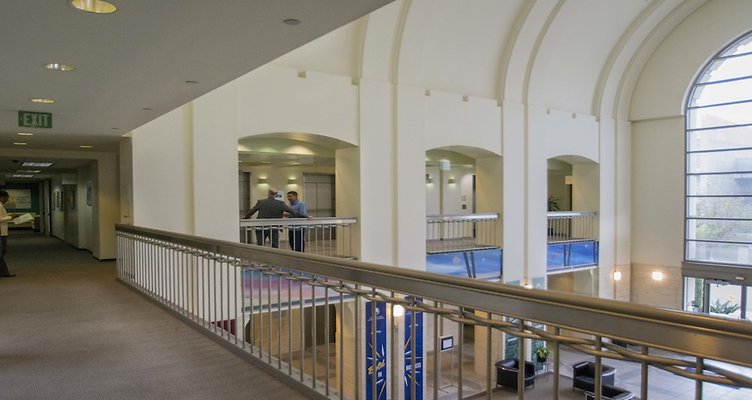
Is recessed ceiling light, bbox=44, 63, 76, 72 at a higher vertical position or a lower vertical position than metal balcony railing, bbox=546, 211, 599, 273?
higher

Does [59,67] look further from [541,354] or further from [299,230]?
[541,354]

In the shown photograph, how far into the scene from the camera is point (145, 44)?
4.18 metres

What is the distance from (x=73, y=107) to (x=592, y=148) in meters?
15.9

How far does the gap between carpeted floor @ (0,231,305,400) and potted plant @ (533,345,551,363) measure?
41.0 feet

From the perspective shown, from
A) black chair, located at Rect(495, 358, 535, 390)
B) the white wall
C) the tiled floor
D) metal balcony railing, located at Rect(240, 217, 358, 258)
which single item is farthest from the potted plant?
the white wall

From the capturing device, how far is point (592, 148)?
59.3ft

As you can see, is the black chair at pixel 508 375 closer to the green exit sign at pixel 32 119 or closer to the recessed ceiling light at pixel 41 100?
the green exit sign at pixel 32 119

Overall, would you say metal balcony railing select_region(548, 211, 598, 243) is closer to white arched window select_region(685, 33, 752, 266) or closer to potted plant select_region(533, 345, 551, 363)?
white arched window select_region(685, 33, 752, 266)

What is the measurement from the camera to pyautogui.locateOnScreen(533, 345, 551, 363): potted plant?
54.3 ft

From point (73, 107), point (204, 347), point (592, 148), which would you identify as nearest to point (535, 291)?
point (204, 347)

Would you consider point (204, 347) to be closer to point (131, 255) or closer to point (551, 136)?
point (131, 255)

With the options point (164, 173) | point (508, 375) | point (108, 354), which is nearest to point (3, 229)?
point (164, 173)

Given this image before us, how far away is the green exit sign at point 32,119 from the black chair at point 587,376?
12080 millimetres

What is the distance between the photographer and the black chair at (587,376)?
12.9 m
